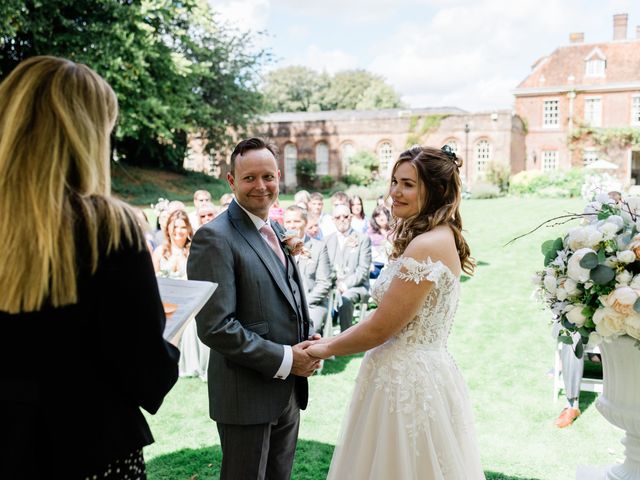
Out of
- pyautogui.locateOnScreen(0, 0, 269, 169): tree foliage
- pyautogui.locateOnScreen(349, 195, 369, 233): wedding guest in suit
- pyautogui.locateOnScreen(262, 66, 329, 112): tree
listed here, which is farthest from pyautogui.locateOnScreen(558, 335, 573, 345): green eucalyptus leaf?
pyautogui.locateOnScreen(262, 66, 329, 112): tree

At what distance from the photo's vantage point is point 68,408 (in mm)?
1500

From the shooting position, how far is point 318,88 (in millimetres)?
67562

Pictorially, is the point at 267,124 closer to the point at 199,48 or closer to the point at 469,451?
the point at 199,48

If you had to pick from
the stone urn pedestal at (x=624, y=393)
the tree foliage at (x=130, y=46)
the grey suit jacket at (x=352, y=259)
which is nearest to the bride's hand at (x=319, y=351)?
the stone urn pedestal at (x=624, y=393)

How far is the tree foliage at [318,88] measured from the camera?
216 ft

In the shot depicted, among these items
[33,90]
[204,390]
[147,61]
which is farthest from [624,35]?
[33,90]

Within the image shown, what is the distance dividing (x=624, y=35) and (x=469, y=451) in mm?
45116

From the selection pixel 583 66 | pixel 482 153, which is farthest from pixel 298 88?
pixel 583 66

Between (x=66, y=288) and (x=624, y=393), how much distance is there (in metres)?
2.43

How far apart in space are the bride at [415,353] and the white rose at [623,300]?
2.20 feet

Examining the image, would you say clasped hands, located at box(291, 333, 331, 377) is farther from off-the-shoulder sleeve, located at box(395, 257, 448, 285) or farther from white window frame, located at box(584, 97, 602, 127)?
white window frame, located at box(584, 97, 602, 127)

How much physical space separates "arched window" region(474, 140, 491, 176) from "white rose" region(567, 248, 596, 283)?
36.9 meters

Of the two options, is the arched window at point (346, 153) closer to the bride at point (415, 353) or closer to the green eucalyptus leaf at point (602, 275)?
the bride at point (415, 353)

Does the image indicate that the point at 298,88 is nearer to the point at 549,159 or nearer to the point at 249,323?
the point at 549,159
